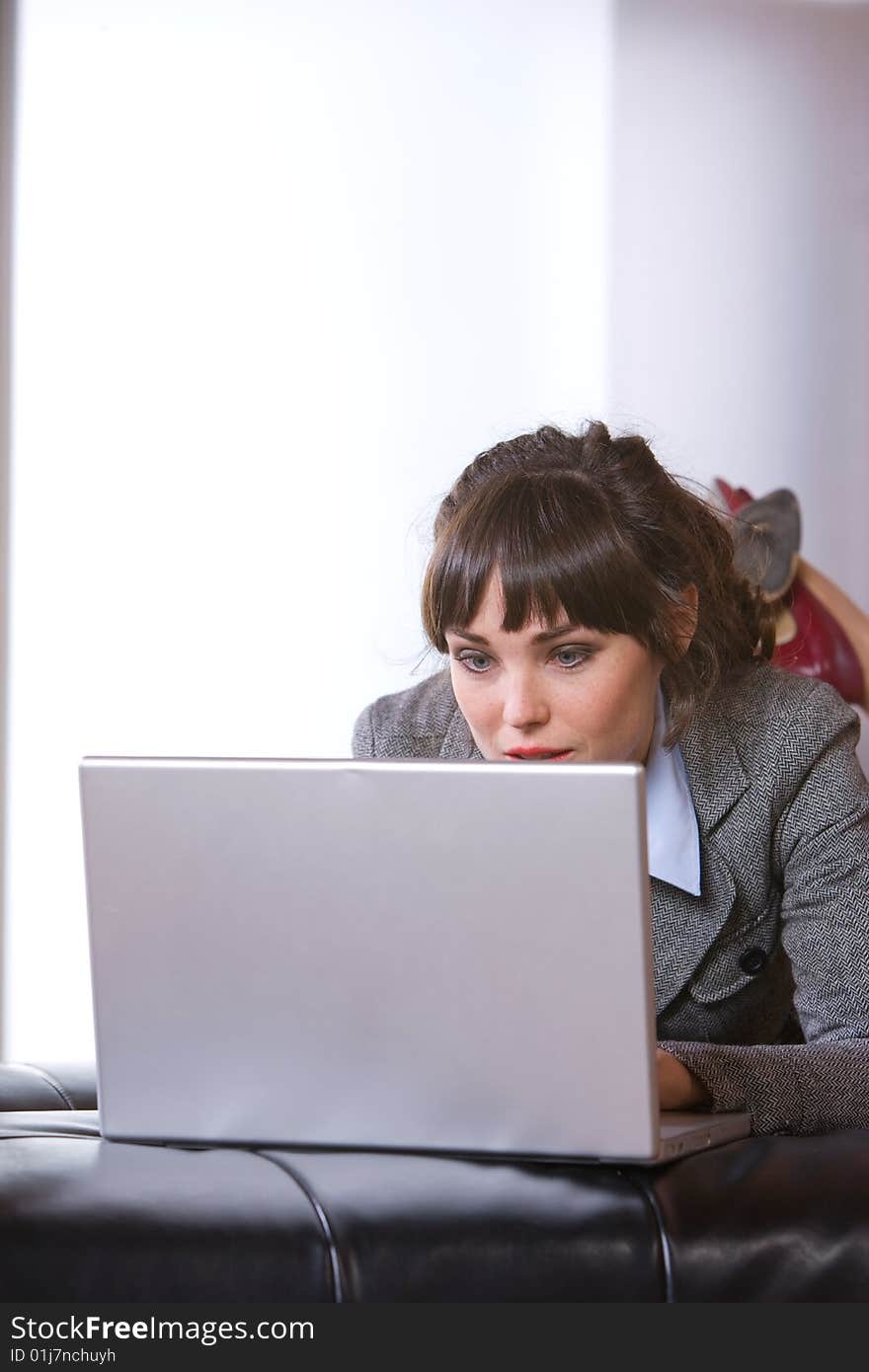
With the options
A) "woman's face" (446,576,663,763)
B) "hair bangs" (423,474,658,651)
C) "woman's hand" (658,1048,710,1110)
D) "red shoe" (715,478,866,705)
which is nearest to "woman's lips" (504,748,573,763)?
"woman's face" (446,576,663,763)

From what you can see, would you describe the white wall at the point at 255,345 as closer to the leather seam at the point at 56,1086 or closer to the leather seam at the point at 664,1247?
the leather seam at the point at 56,1086

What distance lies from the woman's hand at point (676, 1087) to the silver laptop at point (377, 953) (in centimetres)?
10

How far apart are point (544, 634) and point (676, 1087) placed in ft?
1.46

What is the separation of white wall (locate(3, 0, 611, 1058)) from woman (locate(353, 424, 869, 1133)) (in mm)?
1533

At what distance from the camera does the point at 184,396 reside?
3.32 meters

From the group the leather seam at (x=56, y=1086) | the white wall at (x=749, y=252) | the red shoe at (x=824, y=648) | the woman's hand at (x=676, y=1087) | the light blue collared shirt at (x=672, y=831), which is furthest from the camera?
the white wall at (x=749, y=252)

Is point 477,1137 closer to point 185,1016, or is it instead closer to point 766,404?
point 185,1016

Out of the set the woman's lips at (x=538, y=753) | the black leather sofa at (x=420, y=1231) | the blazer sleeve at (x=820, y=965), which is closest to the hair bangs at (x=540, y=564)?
the woman's lips at (x=538, y=753)

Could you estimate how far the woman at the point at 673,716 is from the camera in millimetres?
1506

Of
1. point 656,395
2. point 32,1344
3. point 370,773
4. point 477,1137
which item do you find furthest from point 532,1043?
point 656,395

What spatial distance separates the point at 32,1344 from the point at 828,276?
2778mm

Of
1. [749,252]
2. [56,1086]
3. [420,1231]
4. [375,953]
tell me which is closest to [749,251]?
[749,252]

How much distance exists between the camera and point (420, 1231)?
952mm

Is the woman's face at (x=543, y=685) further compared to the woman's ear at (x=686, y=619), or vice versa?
the woman's ear at (x=686, y=619)
